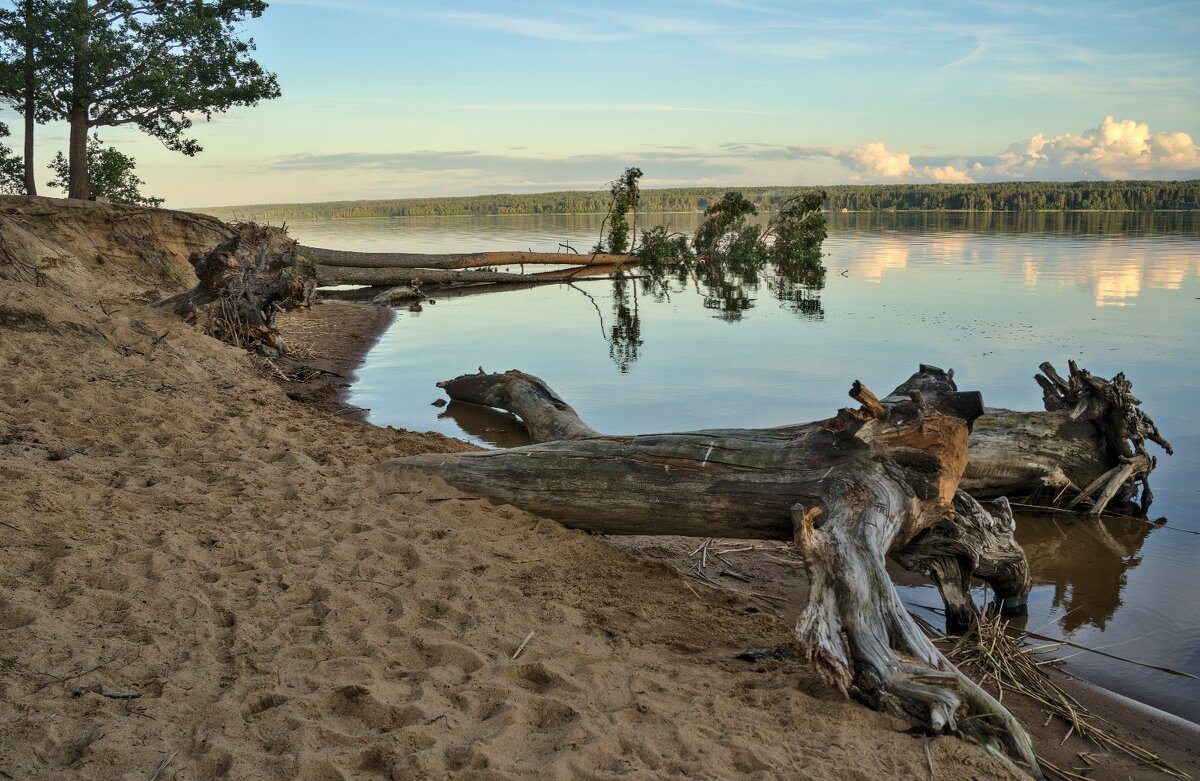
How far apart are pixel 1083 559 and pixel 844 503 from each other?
8.83ft

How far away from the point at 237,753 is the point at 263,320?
9.75 meters

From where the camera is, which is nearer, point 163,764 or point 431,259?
point 163,764

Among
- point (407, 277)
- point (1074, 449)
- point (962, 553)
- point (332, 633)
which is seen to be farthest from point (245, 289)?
point (407, 277)

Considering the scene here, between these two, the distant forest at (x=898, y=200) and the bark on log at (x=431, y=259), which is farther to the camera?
the distant forest at (x=898, y=200)

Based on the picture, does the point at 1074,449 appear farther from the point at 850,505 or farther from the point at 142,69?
the point at 142,69

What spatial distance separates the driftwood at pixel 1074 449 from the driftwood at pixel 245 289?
8.57m

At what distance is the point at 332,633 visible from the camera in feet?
12.7

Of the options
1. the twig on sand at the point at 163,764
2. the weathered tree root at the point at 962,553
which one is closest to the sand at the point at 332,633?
the twig on sand at the point at 163,764

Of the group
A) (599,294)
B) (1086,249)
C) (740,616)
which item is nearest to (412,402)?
(740,616)

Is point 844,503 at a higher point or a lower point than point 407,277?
lower

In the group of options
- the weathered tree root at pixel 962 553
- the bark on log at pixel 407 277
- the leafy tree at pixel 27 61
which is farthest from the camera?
the bark on log at pixel 407 277

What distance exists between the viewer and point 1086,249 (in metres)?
36.0

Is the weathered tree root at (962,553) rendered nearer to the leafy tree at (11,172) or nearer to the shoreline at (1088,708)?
the shoreline at (1088,708)

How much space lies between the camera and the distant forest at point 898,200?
9852 centimetres
